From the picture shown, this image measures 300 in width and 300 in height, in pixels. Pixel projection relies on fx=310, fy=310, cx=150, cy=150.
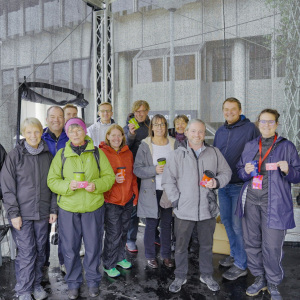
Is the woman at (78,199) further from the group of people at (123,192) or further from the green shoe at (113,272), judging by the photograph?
the green shoe at (113,272)

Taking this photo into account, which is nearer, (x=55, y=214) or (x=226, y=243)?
(x=55, y=214)

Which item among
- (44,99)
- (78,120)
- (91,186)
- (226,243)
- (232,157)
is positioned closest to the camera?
(91,186)

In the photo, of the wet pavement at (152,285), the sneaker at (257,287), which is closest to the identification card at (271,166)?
the sneaker at (257,287)

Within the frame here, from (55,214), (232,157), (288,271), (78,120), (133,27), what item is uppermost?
(133,27)

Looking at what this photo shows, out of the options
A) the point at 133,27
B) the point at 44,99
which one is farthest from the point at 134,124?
the point at 133,27

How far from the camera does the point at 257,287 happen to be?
2.51 m

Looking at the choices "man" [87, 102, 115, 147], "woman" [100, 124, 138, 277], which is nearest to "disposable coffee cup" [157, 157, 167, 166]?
"woman" [100, 124, 138, 277]

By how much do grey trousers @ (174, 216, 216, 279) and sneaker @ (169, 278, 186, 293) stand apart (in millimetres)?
32

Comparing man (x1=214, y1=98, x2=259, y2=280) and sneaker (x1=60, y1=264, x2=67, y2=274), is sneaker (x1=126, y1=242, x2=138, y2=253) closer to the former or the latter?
sneaker (x1=60, y1=264, x2=67, y2=274)

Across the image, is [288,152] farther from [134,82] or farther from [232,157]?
[134,82]

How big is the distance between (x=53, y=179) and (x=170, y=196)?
3.01 ft

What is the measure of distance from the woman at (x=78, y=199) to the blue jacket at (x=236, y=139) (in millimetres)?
1064

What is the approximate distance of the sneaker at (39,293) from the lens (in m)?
2.46

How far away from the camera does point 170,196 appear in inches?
97.4
